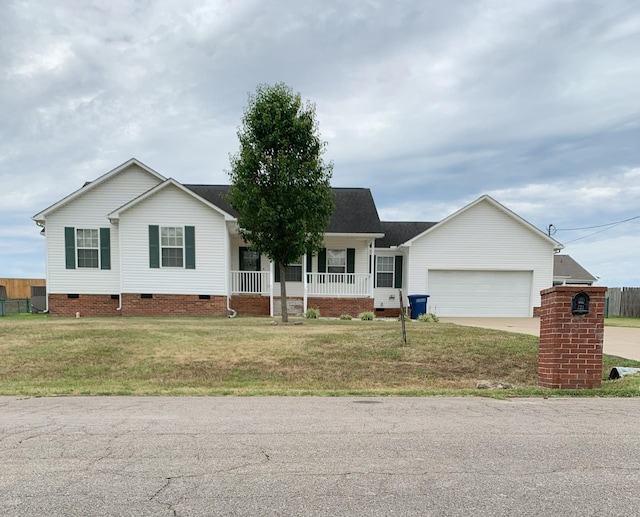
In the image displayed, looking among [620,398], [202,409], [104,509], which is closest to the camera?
[104,509]

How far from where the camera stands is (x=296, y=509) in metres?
2.83

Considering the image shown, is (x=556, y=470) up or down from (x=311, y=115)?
down

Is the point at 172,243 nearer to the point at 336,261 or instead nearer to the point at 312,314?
the point at 312,314

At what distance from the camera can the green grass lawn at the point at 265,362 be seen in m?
7.07

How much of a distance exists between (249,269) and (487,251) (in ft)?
37.6

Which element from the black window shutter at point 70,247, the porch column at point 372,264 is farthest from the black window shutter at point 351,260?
the black window shutter at point 70,247

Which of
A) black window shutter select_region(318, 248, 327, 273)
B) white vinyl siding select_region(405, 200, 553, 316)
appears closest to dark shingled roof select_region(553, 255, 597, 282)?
white vinyl siding select_region(405, 200, 553, 316)

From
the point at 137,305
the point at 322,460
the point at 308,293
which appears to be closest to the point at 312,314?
the point at 308,293

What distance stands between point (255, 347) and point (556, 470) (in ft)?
24.7

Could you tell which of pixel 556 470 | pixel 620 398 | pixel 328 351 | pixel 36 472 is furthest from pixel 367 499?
pixel 328 351

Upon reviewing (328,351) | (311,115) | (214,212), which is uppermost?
(311,115)

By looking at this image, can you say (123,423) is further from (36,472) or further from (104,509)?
(104,509)

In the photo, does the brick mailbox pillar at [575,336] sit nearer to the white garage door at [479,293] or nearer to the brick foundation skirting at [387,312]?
the white garage door at [479,293]

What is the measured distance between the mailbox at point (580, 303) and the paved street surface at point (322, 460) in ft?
4.29
